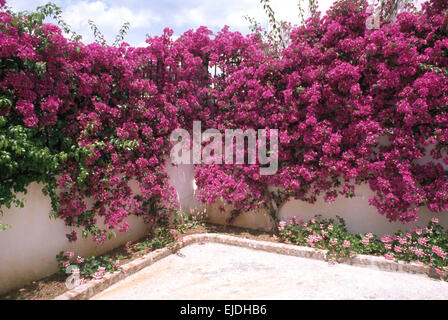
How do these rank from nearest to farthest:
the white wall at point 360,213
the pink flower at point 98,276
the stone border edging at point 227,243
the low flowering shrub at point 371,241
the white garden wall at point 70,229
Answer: the white garden wall at point 70,229 < the stone border edging at point 227,243 < the pink flower at point 98,276 < the low flowering shrub at point 371,241 < the white wall at point 360,213

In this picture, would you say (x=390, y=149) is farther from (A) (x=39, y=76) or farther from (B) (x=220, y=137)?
(A) (x=39, y=76)

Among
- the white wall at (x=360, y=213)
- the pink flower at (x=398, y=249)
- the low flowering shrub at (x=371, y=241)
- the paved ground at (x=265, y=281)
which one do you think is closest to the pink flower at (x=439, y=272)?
the low flowering shrub at (x=371, y=241)

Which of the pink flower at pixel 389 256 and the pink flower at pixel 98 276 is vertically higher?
the pink flower at pixel 389 256

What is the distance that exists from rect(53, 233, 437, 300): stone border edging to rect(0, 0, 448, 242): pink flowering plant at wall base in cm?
64

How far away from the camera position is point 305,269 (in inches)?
188

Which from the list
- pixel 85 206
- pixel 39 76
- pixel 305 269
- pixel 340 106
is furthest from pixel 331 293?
pixel 39 76

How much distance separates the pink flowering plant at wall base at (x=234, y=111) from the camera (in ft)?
12.9

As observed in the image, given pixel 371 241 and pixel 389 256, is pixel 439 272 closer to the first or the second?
pixel 389 256

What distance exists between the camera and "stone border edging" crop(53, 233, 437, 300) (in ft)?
13.1

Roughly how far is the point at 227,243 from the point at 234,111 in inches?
106

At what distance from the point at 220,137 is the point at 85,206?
3092 mm

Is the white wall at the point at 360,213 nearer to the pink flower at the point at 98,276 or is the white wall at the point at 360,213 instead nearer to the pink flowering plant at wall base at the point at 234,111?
the pink flowering plant at wall base at the point at 234,111

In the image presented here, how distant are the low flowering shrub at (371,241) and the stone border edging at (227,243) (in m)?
0.11

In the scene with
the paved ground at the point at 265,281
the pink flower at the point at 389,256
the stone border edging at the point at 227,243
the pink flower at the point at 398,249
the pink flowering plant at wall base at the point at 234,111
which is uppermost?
the pink flowering plant at wall base at the point at 234,111
